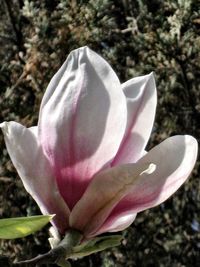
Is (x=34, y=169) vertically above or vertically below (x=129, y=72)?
above

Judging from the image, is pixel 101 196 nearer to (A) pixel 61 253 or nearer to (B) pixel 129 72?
(A) pixel 61 253

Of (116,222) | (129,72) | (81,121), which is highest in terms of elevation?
(81,121)

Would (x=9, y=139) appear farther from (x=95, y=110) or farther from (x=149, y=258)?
(x=149, y=258)

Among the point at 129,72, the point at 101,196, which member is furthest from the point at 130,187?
the point at 129,72

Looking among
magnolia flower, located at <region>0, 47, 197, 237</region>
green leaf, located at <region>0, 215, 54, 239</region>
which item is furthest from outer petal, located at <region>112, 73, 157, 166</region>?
green leaf, located at <region>0, 215, 54, 239</region>

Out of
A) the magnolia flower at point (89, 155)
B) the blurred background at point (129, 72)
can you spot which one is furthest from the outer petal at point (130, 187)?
the blurred background at point (129, 72)

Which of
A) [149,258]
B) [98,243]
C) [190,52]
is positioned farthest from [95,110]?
[149,258]

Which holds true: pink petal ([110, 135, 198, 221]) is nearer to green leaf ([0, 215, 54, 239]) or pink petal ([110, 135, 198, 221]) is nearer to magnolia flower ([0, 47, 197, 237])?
magnolia flower ([0, 47, 197, 237])
